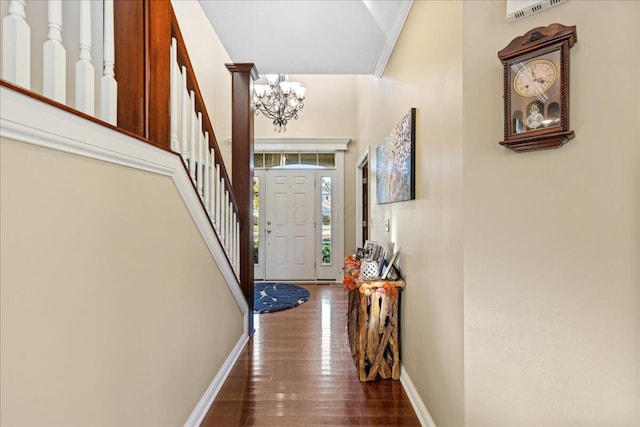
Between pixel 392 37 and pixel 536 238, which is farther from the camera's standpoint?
pixel 392 37

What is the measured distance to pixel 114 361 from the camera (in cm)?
111

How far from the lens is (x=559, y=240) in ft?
3.89

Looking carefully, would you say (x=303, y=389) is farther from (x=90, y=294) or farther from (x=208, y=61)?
(x=208, y=61)

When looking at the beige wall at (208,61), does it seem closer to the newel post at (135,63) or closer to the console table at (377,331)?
the newel post at (135,63)

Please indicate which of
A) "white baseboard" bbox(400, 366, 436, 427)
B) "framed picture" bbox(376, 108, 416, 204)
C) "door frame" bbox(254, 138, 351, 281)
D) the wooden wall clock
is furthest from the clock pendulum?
"door frame" bbox(254, 138, 351, 281)

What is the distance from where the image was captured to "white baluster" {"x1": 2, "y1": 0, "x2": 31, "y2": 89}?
0.82 metres

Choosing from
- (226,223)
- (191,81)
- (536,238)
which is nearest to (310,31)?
(191,81)

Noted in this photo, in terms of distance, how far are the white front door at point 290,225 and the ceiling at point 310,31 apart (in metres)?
2.41

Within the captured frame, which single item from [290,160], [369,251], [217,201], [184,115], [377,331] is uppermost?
[290,160]

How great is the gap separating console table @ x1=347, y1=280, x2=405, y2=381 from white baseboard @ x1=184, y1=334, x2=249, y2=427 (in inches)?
36.6

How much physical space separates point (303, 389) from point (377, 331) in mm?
614

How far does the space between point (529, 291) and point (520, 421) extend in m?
0.51

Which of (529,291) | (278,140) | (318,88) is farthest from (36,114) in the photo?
(318,88)

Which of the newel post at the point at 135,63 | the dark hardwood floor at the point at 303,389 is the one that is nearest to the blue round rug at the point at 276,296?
the dark hardwood floor at the point at 303,389
